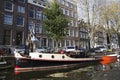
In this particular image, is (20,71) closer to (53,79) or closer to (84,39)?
(53,79)

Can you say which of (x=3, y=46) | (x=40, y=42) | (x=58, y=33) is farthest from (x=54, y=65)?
(x=40, y=42)

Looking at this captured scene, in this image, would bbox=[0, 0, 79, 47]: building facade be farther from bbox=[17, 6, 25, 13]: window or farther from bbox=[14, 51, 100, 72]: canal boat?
bbox=[14, 51, 100, 72]: canal boat

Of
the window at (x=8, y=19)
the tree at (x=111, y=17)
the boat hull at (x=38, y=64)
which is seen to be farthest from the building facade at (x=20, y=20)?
the boat hull at (x=38, y=64)

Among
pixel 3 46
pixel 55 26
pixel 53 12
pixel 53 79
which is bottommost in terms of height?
pixel 53 79

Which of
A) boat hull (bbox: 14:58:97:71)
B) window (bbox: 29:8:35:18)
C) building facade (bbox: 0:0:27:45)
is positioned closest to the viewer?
boat hull (bbox: 14:58:97:71)

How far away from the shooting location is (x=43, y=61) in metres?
28.5

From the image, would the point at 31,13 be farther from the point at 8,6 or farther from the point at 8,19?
the point at 8,19

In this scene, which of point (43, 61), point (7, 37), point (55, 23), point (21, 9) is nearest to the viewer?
point (43, 61)

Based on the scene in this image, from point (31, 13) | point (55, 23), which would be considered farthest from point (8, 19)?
point (55, 23)

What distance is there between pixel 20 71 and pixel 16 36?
2757 centimetres

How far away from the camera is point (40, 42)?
61.0 meters

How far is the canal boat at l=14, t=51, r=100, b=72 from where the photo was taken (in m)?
26.9

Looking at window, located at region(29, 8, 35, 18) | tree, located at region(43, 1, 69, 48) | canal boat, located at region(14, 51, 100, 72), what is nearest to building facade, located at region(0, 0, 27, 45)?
window, located at region(29, 8, 35, 18)

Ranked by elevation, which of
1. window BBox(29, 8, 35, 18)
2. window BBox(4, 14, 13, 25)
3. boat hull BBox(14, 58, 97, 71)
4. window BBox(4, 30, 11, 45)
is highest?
window BBox(29, 8, 35, 18)
